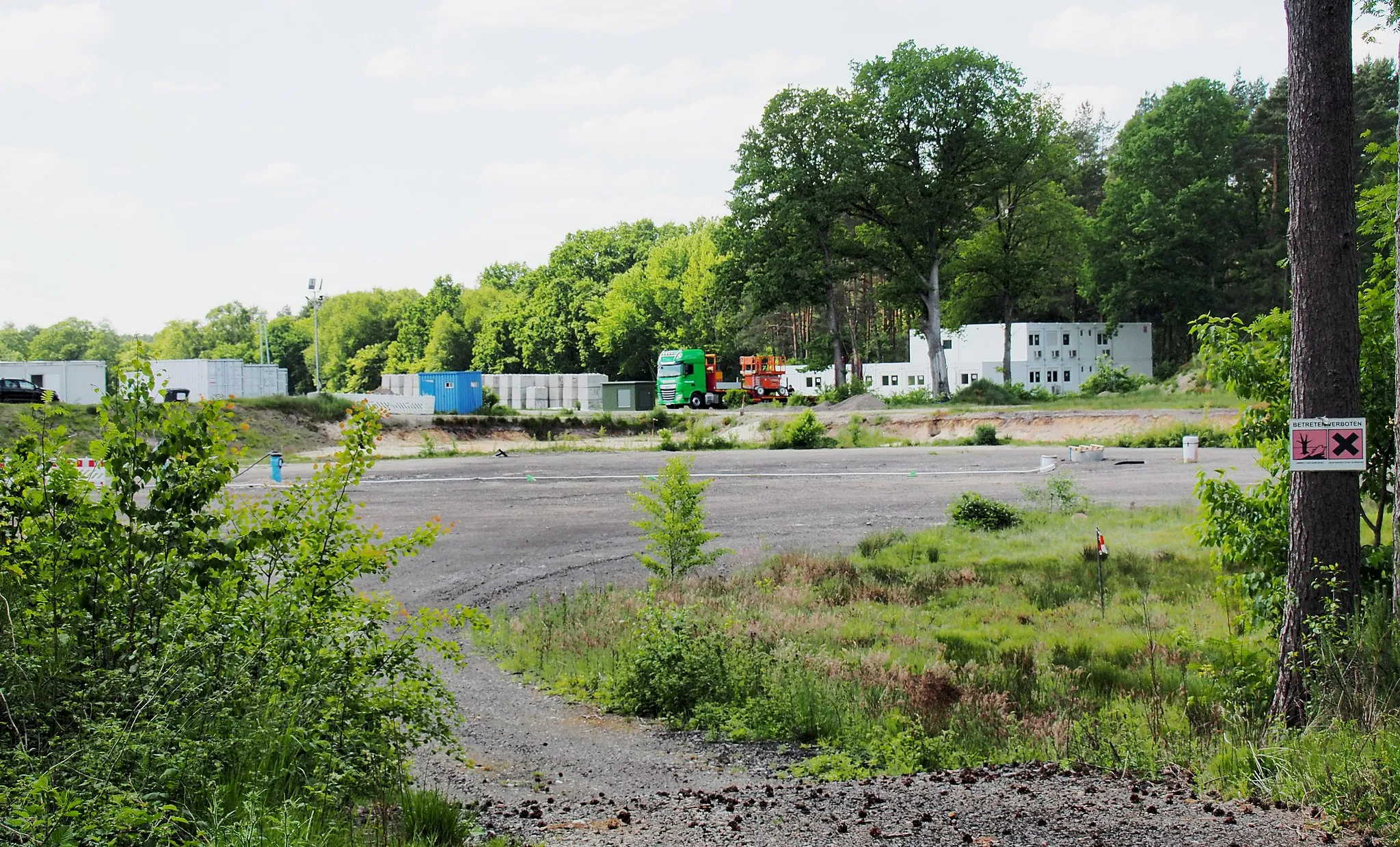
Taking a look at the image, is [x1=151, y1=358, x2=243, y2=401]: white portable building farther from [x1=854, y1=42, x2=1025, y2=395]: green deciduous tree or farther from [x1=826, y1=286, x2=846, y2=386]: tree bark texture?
[x1=854, y1=42, x2=1025, y2=395]: green deciduous tree

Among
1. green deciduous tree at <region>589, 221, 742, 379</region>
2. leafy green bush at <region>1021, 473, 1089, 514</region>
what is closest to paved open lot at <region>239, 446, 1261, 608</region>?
leafy green bush at <region>1021, 473, 1089, 514</region>

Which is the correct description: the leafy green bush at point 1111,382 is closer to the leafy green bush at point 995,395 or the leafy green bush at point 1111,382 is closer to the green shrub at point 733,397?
the leafy green bush at point 995,395

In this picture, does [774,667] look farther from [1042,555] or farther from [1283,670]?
[1042,555]

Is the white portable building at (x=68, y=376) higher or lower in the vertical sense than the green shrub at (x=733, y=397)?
higher

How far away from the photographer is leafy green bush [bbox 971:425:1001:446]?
45812mm

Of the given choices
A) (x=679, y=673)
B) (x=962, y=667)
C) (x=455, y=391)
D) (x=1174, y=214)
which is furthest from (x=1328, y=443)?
(x=1174, y=214)

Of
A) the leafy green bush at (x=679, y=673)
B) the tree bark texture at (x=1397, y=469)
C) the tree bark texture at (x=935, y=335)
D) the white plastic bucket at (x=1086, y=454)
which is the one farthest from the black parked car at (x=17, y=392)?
the tree bark texture at (x=1397, y=469)

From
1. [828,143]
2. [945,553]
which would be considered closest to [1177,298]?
[828,143]

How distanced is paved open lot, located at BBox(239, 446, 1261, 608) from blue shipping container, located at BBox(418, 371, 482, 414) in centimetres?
2408

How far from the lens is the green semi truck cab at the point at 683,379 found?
66.3 m

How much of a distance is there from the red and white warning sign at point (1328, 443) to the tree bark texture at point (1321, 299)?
17cm

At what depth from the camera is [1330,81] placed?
6.68 metres

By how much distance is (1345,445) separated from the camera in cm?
653

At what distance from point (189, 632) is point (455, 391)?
63690 millimetres
